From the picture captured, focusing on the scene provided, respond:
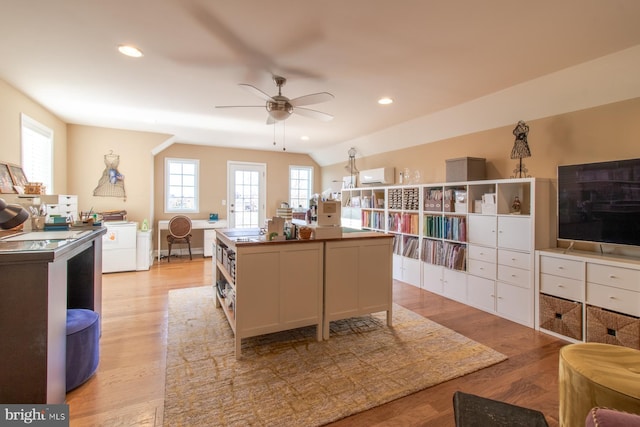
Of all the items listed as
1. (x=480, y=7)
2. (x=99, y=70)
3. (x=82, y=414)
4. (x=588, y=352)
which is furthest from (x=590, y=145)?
(x=99, y=70)

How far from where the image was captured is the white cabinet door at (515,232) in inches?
123

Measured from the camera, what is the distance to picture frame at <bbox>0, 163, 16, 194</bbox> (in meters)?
3.02

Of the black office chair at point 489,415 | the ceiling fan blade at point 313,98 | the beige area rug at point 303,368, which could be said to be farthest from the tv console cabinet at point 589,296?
the ceiling fan blade at point 313,98

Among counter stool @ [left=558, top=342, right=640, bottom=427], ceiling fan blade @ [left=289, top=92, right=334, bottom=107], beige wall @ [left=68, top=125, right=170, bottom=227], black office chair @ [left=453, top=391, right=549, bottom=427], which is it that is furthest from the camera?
beige wall @ [left=68, top=125, right=170, bottom=227]

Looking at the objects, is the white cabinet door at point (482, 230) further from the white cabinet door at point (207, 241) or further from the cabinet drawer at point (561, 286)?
the white cabinet door at point (207, 241)

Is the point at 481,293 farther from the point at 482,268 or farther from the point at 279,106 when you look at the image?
the point at 279,106

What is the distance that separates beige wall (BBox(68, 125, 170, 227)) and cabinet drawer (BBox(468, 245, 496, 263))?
567 centimetres

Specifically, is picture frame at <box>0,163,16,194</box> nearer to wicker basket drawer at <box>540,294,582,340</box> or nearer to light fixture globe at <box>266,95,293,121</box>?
light fixture globe at <box>266,95,293,121</box>

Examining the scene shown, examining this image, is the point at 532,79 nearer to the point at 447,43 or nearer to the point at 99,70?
the point at 447,43

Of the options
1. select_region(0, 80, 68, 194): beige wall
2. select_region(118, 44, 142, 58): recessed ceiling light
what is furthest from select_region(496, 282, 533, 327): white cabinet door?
select_region(0, 80, 68, 194): beige wall

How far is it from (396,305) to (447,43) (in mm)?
2832

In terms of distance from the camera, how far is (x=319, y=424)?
1.73 metres

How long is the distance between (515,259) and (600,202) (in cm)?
91

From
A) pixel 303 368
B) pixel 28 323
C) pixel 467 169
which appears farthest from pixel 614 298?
pixel 28 323
